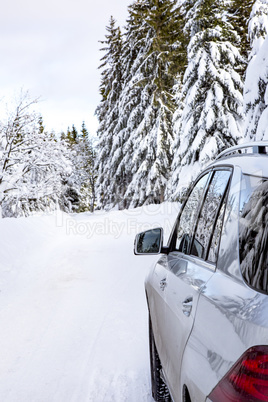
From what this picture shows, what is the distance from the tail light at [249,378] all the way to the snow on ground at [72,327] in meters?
2.40

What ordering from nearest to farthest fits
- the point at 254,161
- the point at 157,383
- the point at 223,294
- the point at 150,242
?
the point at 223,294
the point at 254,161
the point at 157,383
the point at 150,242

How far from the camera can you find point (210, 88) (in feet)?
59.9

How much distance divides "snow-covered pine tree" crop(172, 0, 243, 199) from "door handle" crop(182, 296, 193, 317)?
54.0 ft

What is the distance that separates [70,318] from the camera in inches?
216

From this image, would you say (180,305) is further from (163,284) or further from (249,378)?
(249,378)

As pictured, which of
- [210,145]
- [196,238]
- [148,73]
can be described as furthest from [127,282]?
[148,73]

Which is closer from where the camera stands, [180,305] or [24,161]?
[180,305]

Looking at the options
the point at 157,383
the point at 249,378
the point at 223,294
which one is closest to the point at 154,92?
the point at 157,383

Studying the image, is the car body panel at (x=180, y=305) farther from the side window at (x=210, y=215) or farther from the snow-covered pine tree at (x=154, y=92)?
the snow-covered pine tree at (x=154, y=92)

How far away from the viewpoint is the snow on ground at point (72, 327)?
355 centimetres

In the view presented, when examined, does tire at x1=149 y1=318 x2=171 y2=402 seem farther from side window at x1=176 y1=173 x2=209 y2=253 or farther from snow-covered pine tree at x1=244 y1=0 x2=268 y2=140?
snow-covered pine tree at x1=244 y1=0 x2=268 y2=140

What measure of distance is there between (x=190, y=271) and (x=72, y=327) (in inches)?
136

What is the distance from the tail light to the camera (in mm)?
1126

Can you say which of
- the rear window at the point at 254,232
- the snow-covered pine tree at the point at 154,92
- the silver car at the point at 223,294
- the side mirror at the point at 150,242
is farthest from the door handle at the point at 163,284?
the snow-covered pine tree at the point at 154,92
